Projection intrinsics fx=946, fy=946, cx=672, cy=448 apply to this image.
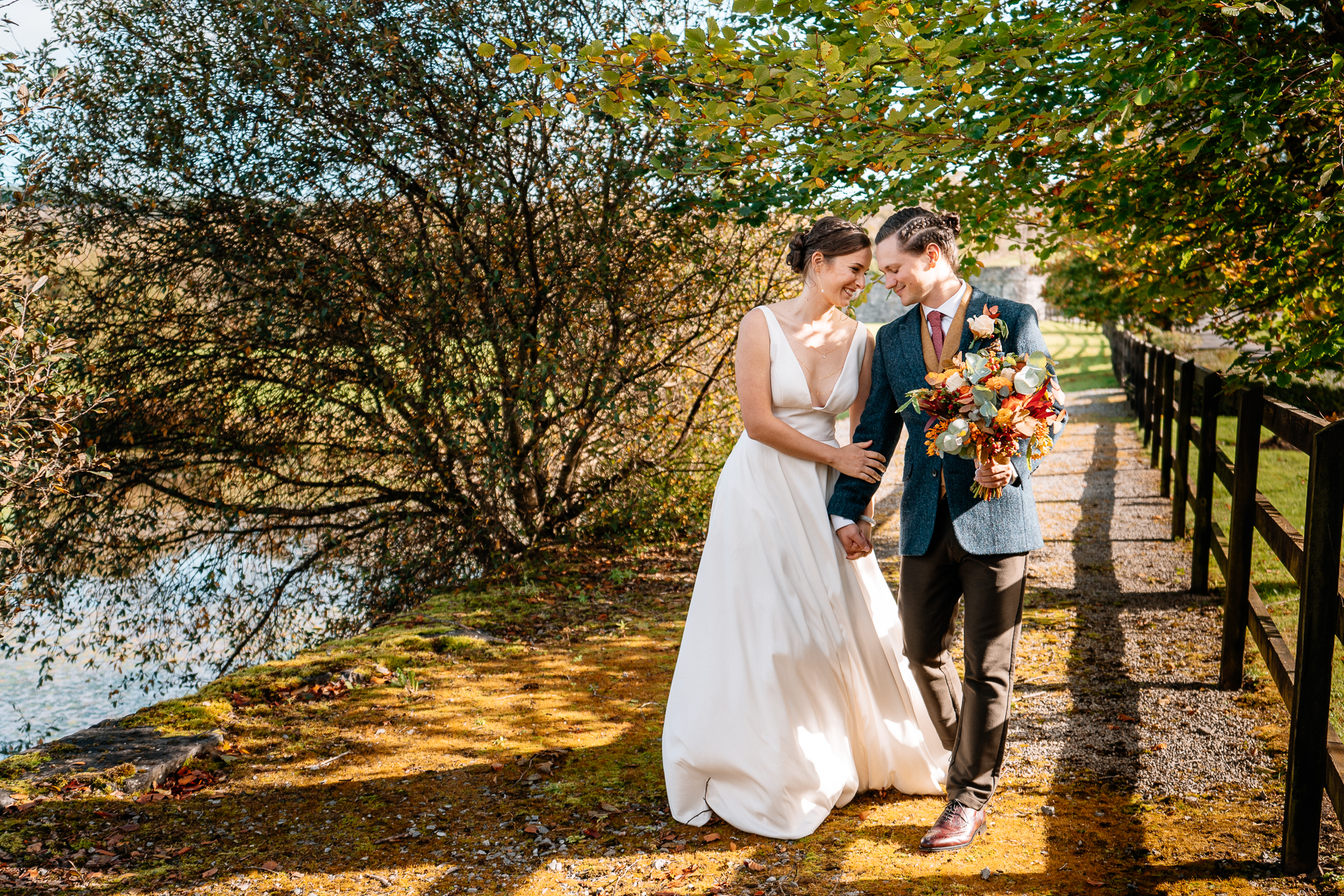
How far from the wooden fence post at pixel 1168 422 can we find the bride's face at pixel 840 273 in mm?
7224

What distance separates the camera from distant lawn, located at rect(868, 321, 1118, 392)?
92.8 feet

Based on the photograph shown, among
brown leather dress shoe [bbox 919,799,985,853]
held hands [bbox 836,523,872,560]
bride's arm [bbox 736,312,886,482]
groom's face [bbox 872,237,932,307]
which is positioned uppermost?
groom's face [bbox 872,237,932,307]

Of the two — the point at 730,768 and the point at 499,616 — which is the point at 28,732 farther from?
the point at 730,768

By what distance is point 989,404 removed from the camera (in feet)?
9.40

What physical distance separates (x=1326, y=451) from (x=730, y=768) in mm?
2251

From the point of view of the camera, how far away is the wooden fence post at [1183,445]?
24.4 feet

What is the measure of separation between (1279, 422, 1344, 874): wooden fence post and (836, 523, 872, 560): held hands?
1.42 metres

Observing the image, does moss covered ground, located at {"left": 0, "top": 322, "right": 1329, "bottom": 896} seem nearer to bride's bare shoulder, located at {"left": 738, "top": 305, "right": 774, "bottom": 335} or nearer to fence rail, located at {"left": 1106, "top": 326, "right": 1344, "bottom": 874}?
fence rail, located at {"left": 1106, "top": 326, "right": 1344, "bottom": 874}

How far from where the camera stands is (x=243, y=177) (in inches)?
250

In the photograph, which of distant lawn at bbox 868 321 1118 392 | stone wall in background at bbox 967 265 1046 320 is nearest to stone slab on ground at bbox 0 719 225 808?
distant lawn at bbox 868 321 1118 392

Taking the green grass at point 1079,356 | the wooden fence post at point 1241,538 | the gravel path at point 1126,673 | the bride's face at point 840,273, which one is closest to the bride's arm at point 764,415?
the bride's face at point 840,273

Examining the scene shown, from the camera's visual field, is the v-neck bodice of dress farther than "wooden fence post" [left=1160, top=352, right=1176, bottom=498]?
No

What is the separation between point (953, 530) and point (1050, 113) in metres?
2.59

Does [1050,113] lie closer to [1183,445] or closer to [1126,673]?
[1126,673]
